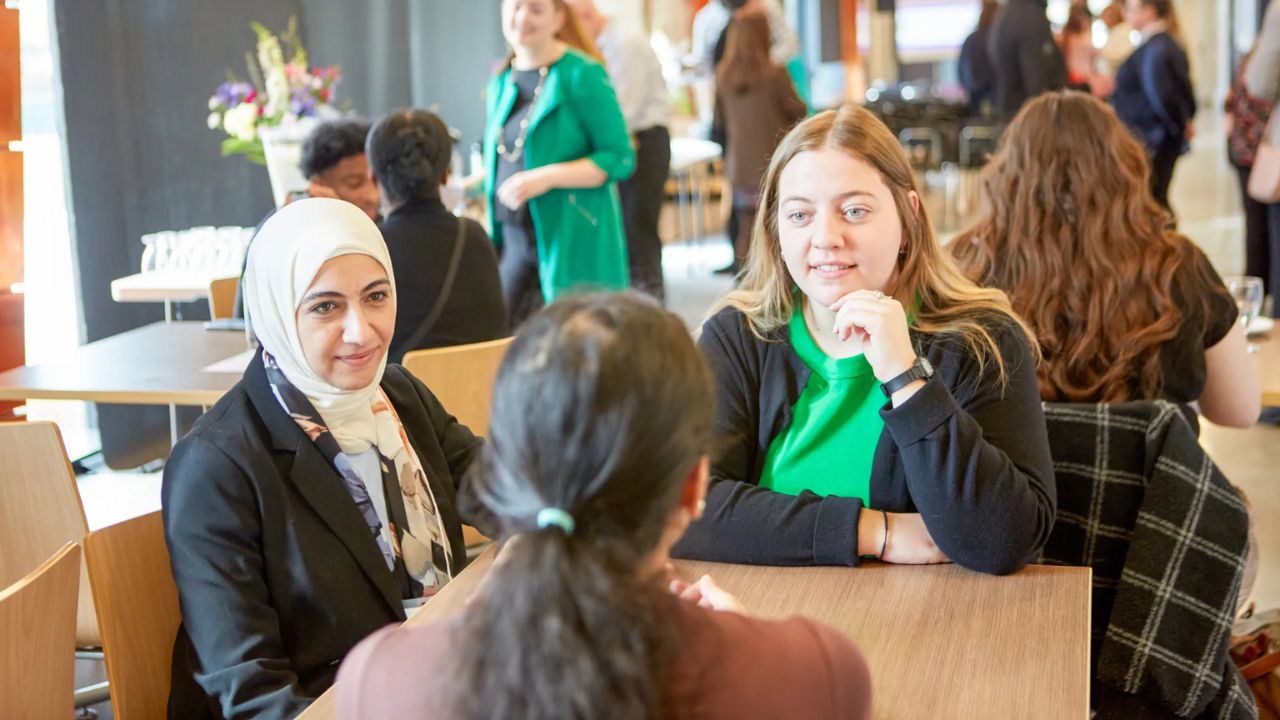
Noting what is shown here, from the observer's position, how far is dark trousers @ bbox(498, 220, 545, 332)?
441 centimetres

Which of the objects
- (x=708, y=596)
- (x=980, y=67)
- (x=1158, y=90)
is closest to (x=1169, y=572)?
(x=708, y=596)

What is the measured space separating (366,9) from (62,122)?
8.15 feet

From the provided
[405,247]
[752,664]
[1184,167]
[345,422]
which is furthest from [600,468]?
[1184,167]

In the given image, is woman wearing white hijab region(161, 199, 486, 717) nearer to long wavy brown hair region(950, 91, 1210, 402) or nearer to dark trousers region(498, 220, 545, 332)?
long wavy brown hair region(950, 91, 1210, 402)

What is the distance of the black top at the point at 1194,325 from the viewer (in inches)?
93.1

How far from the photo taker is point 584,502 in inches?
36.4

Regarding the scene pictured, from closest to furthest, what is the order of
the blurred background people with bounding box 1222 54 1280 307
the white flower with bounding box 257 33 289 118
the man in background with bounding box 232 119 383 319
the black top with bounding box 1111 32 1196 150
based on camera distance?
the man in background with bounding box 232 119 383 319, the white flower with bounding box 257 33 289 118, the blurred background people with bounding box 1222 54 1280 307, the black top with bounding box 1111 32 1196 150

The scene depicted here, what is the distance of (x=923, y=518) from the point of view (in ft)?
5.47

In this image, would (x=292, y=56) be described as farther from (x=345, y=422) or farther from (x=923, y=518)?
(x=923, y=518)

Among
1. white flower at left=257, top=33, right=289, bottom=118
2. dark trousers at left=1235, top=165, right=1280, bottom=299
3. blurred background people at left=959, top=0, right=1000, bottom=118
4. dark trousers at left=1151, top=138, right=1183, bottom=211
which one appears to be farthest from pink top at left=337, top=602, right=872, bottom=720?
blurred background people at left=959, top=0, right=1000, bottom=118

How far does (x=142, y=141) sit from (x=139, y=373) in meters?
1.26

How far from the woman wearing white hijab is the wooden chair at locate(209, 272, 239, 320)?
2.04m

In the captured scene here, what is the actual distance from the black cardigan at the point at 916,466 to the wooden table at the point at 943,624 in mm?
38

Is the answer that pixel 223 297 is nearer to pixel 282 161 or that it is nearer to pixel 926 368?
pixel 282 161
